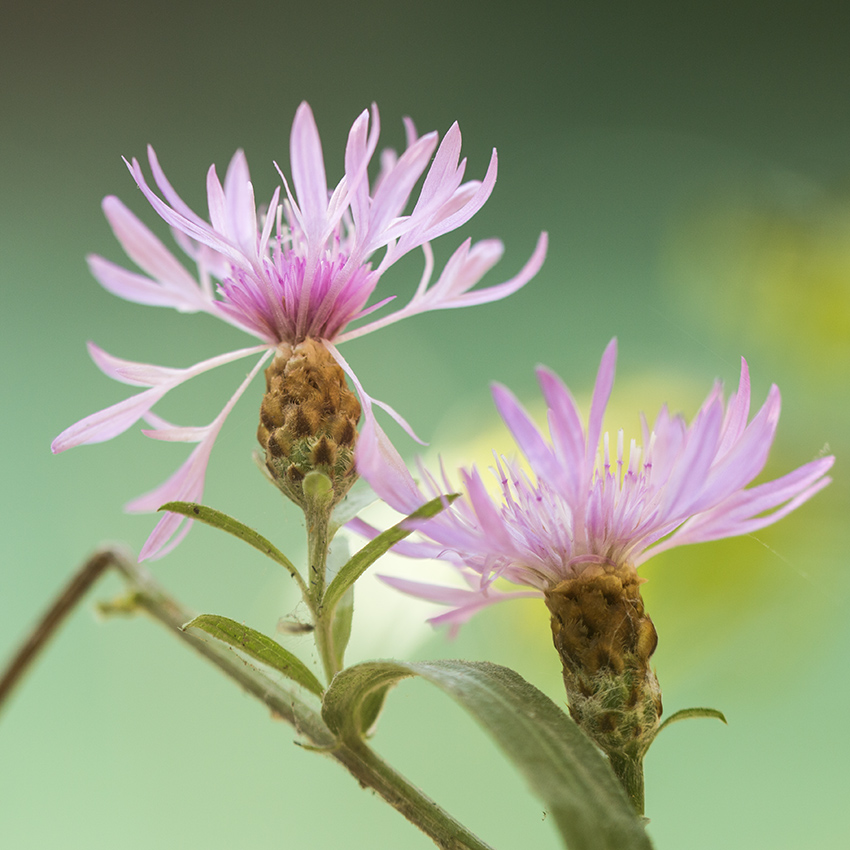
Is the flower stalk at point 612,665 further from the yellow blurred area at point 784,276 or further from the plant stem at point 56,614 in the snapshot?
the yellow blurred area at point 784,276

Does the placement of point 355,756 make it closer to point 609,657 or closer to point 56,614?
point 609,657

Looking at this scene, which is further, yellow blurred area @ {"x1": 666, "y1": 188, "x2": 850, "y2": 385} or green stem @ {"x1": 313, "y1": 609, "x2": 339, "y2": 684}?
yellow blurred area @ {"x1": 666, "y1": 188, "x2": 850, "y2": 385}

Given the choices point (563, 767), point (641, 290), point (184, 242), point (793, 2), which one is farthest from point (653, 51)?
point (563, 767)

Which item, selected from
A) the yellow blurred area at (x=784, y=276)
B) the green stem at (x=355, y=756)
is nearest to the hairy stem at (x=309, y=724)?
the green stem at (x=355, y=756)

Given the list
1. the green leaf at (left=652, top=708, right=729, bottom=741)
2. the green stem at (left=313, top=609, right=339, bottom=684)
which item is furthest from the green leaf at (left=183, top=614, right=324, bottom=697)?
the green leaf at (left=652, top=708, right=729, bottom=741)

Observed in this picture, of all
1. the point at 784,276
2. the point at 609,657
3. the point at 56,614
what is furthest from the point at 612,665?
the point at 784,276

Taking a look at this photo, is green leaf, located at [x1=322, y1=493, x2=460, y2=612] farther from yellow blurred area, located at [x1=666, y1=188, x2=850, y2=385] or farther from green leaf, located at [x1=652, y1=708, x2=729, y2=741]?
yellow blurred area, located at [x1=666, y1=188, x2=850, y2=385]
